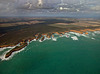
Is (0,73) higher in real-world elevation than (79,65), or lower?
higher

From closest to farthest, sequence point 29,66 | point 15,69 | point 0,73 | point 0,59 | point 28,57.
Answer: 1. point 0,73
2. point 15,69
3. point 29,66
4. point 0,59
5. point 28,57

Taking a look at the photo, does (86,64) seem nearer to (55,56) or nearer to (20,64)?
(55,56)

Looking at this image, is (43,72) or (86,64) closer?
(43,72)

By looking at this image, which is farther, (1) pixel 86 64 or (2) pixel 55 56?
(2) pixel 55 56

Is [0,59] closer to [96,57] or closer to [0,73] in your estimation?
[0,73]

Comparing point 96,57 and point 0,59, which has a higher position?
point 0,59

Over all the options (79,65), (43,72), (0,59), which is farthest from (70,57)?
(0,59)

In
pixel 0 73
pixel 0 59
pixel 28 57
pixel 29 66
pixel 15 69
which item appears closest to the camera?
pixel 0 73

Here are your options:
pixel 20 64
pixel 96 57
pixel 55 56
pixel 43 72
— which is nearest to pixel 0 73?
pixel 20 64

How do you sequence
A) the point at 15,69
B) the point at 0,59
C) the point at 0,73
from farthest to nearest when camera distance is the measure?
the point at 0,59, the point at 15,69, the point at 0,73
